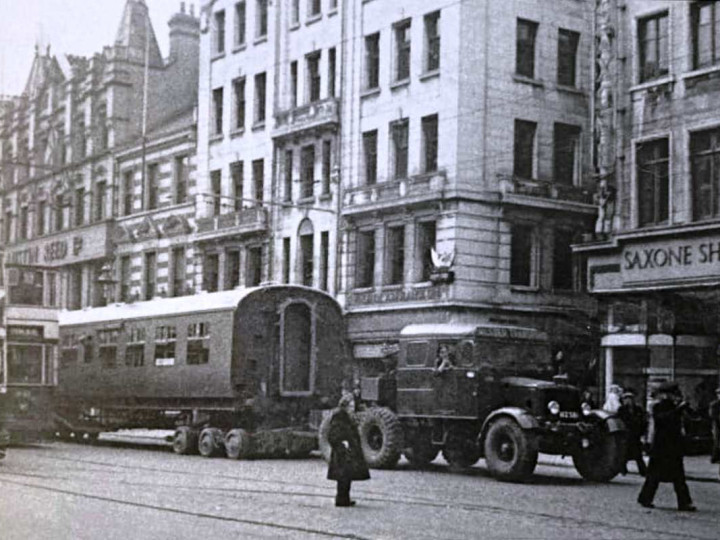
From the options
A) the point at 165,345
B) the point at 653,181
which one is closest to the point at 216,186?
the point at 165,345

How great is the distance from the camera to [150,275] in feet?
165

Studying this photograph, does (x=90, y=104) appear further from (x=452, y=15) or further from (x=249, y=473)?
(x=249, y=473)

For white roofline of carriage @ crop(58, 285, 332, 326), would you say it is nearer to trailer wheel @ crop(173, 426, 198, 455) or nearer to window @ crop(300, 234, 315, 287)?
trailer wheel @ crop(173, 426, 198, 455)

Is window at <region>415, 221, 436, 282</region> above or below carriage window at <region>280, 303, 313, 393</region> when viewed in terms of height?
above

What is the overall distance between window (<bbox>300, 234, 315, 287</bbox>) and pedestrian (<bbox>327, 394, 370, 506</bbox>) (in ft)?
86.4

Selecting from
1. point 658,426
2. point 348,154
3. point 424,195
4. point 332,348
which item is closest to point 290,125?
point 348,154

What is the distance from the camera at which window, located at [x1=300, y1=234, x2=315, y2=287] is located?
4341 centimetres

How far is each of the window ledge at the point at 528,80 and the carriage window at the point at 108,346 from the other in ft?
46.3

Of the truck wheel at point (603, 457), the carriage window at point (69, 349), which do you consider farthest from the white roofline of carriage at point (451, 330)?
the carriage window at point (69, 349)

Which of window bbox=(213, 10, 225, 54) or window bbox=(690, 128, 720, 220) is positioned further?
window bbox=(213, 10, 225, 54)

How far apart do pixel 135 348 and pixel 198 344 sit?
11.2 ft

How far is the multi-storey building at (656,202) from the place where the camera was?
2745cm

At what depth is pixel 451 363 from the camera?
74.9 ft

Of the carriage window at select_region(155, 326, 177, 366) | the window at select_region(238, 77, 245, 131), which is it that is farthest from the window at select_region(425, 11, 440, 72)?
the carriage window at select_region(155, 326, 177, 366)
